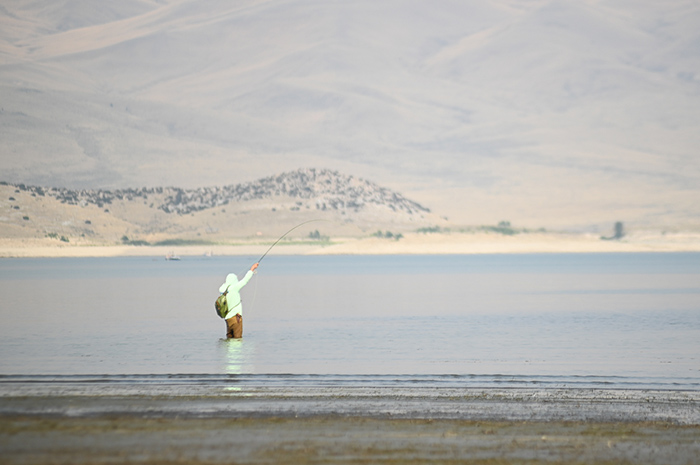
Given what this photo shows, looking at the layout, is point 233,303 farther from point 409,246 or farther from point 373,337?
point 409,246

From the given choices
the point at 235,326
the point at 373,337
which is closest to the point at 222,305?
the point at 235,326

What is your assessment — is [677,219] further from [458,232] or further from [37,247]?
[37,247]

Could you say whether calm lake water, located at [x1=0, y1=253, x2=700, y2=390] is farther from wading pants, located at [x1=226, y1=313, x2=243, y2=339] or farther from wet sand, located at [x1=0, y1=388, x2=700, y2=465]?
wet sand, located at [x1=0, y1=388, x2=700, y2=465]

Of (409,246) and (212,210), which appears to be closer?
(409,246)

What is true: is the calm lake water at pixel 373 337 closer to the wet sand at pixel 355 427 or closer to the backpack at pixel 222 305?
the backpack at pixel 222 305

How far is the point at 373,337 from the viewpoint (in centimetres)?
2131

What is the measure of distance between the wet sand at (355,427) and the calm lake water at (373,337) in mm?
1841

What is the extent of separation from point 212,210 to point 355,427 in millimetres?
128884

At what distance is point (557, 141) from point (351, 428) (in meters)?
196

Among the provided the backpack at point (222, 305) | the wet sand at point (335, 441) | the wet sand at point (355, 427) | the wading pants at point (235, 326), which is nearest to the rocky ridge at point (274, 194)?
the wading pants at point (235, 326)

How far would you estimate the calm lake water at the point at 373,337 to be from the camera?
15.1 metres

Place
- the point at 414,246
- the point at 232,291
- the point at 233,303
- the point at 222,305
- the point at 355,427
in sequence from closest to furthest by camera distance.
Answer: the point at 355,427 < the point at 232,291 < the point at 222,305 < the point at 233,303 < the point at 414,246

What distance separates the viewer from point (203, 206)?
143m

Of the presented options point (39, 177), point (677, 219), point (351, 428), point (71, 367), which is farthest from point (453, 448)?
point (39, 177)
